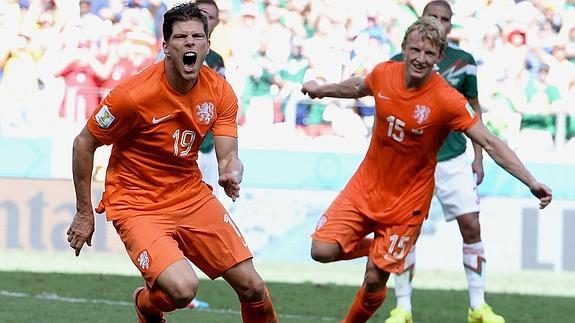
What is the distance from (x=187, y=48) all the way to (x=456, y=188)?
10.7ft

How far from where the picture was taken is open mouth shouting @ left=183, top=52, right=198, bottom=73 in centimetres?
581

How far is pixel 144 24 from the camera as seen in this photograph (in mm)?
14711

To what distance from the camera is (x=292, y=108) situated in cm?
1384

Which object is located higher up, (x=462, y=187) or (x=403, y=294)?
(x=462, y=187)

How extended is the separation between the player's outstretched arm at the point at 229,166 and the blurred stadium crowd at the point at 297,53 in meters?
7.58

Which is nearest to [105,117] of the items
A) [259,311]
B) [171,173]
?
[171,173]

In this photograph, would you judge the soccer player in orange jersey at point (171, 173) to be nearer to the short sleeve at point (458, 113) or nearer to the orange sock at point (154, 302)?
the orange sock at point (154, 302)

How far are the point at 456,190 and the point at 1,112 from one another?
683cm

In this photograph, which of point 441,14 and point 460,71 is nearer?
point 441,14

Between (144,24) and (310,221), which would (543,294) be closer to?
(310,221)

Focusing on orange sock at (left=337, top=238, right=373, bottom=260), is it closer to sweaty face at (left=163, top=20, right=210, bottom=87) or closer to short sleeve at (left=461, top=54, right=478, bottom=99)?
short sleeve at (left=461, top=54, right=478, bottom=99)

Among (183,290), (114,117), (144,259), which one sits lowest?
(183,290)

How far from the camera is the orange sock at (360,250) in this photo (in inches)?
287

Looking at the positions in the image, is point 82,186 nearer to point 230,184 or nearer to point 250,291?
point 230,184
